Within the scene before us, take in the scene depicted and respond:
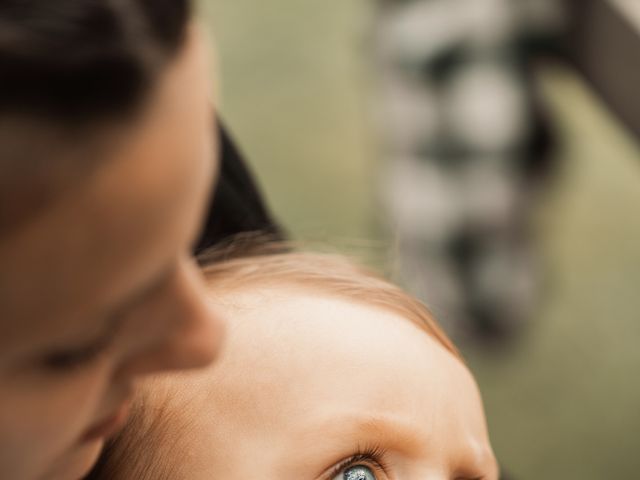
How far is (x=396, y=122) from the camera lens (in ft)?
4.06

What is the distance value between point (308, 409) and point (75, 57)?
1.14 feet

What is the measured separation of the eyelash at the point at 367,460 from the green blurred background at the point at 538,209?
17.6 inches

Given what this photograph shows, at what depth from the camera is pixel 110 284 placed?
274 millimetres

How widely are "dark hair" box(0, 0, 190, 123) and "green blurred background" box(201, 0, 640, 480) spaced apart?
29.6 inches

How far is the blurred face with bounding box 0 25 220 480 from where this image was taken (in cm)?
26

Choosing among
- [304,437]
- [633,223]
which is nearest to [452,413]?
[304,437]

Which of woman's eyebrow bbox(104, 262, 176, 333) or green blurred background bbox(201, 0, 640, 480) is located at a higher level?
woman's eyebrow bbox(104, 262, 176, 333)

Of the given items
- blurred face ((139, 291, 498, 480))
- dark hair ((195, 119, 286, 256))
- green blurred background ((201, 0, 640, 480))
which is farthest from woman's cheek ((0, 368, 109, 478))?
green blurred background ((201, 0, 640, 480))

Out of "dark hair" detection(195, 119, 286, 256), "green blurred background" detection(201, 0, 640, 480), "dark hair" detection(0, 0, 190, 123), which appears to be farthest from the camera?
"green blurred background" detection(201, 0, 640, 480)

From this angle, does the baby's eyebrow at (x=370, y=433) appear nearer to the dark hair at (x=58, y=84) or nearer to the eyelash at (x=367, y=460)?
the eyelash at (x=367, y=460)

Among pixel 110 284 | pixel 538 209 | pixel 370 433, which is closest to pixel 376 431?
pixel 370 433

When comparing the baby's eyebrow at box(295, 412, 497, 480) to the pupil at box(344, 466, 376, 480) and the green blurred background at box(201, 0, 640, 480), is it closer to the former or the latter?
the pupil at box(344, 466, 376, 480)

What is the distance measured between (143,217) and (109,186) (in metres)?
0.01

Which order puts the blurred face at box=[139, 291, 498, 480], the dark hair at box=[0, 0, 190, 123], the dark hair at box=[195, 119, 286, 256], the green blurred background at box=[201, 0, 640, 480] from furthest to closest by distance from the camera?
the green blurred background at box=[201, 0, 640, 480] → the dark hair at box=[195, 119, 286, 256] → the blurred face at box=[139, 291, 498, 480] → the dark hair at box=[0, 0, 190, 123]
